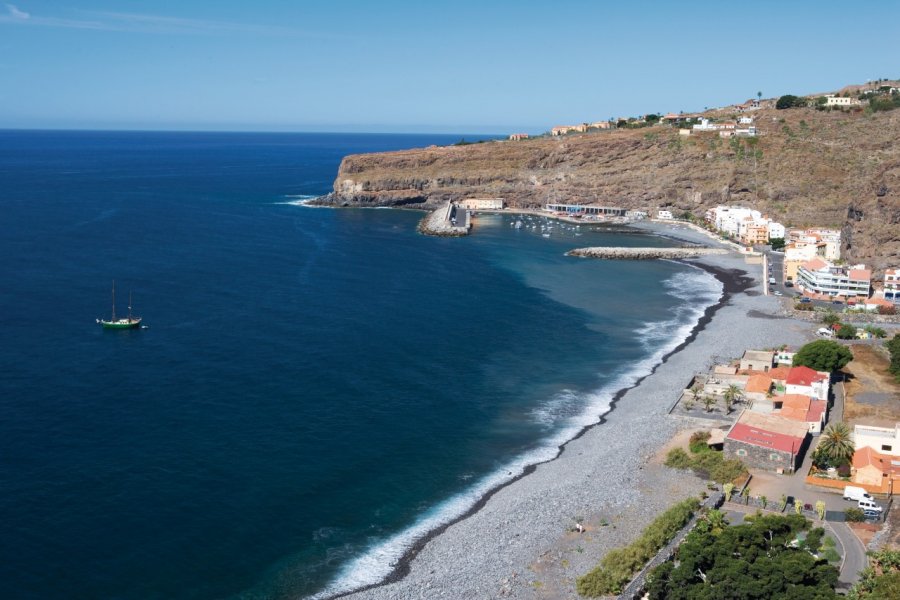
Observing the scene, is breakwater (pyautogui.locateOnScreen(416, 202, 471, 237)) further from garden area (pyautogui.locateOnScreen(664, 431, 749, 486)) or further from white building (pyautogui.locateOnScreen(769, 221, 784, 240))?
garden area (pyautogui.locateOnScreen(664, 431, 749, 486))

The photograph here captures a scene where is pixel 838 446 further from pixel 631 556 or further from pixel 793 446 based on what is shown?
pixel 631 556

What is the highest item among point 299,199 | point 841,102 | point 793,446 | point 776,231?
point 841,102

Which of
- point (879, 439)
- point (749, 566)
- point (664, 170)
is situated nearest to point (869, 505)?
point (879, 439)

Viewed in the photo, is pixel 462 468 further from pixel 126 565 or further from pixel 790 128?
pixel 790 128

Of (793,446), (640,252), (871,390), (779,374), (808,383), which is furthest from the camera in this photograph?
(640,252)

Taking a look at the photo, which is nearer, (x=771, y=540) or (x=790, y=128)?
(x=771, y=540)

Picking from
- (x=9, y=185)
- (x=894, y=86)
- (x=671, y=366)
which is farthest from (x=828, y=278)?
(x=9, y=185)
